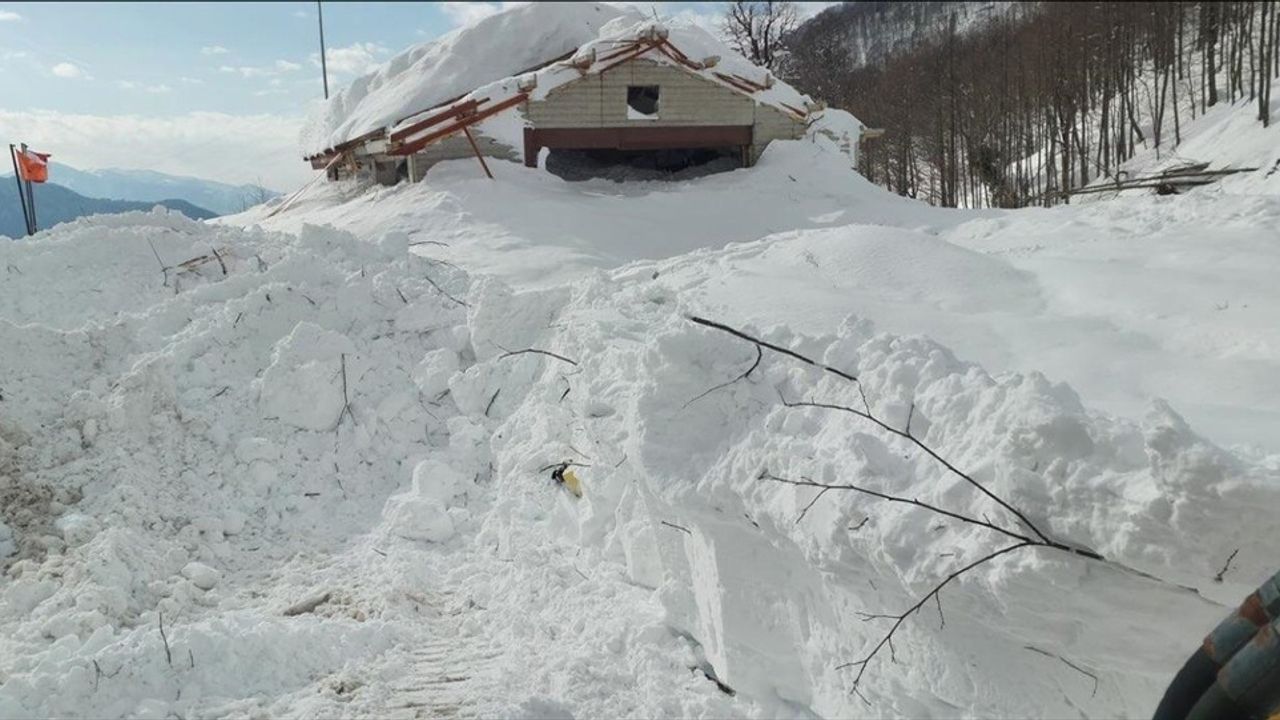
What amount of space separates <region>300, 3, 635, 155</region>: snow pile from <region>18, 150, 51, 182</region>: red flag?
594 cm

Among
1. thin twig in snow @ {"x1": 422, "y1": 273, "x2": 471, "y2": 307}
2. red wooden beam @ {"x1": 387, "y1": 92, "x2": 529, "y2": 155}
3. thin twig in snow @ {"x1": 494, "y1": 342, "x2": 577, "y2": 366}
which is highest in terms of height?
red wooden beam @ {"x1": 387, "y1": 92, "x2": 529, "y2": 155}

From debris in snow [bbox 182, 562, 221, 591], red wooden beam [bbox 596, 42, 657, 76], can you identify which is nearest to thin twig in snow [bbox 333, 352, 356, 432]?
debris in snow [bbox 182, 562, 221, 591]

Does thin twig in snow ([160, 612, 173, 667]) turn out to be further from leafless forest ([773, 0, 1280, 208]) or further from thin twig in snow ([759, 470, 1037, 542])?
leafless forest ([773, 0, 1280, 208])

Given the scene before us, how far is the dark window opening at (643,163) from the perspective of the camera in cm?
1686

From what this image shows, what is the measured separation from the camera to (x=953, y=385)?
3527mm

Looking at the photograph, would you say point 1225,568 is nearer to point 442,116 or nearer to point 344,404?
point 344,404

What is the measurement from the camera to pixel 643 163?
57.8 feet

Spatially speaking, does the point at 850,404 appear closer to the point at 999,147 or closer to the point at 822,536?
the point at 822,536

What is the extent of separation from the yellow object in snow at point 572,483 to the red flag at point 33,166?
1132 cm

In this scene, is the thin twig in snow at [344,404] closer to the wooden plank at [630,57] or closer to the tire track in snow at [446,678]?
the tire track in snow at [446,678]

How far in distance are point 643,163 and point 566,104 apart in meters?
2.56

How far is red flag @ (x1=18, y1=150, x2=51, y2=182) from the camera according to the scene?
1230 cm

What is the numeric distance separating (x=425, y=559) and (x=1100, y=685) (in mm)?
4350

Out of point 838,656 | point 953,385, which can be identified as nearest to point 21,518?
point 838,656
